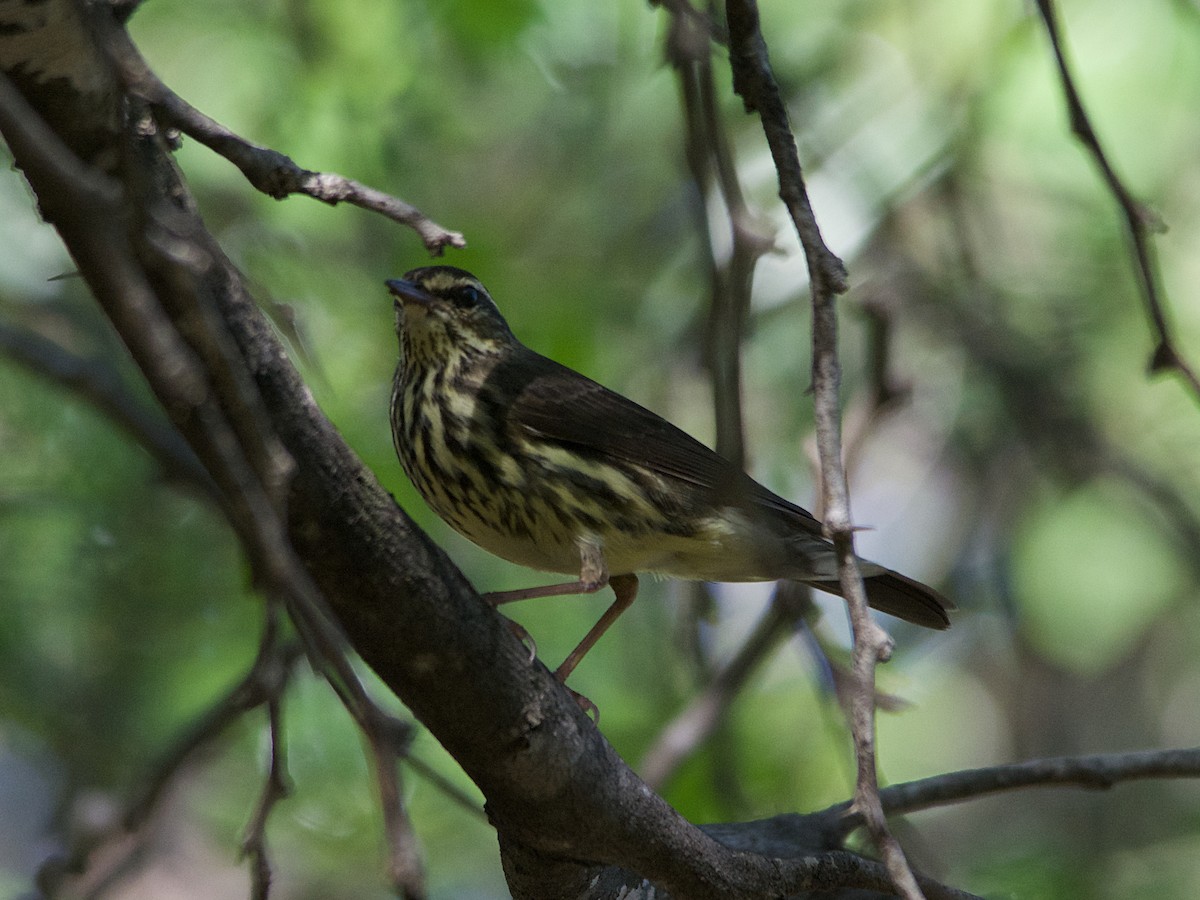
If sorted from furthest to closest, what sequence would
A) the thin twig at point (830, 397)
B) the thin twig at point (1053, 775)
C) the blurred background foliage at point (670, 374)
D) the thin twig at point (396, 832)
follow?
the blurred background foliage at point (670, 374) → the thin twig at point (1053, 775) → the thin twig at point (830, 397) → the thin twig at point (396, 832)

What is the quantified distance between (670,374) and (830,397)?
4.57 metres

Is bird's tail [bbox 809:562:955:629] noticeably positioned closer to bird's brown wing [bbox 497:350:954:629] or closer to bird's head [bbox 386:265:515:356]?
bird's brown wing [bbox 497:350:954:629]

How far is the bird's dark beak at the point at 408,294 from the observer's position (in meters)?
4.67

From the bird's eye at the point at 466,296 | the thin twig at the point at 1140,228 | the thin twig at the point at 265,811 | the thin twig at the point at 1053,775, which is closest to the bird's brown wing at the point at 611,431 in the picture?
the bird's eye at the point at 466,296

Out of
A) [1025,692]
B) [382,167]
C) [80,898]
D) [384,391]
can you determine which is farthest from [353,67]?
[1025,692]

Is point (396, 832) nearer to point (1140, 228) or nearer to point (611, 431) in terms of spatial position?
point (1140, 228)

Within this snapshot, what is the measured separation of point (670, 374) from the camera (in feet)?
23.4

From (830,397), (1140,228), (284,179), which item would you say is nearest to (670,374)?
(1140,228)

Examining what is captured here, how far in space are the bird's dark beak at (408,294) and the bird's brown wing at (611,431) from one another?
15.0 inches

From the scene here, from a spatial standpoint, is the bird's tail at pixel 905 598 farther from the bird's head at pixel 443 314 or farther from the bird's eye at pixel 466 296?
the bird's eye at pixel 466 296

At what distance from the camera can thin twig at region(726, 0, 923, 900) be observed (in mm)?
2312

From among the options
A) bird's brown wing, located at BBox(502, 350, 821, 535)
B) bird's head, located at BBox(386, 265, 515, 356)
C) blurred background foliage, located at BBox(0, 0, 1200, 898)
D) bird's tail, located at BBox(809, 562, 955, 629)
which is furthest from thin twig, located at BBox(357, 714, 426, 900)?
blurred background foliage, located at BBox(0, 0, 1200, 898)

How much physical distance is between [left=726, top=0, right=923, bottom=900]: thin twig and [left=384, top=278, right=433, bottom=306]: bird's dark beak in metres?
1.93

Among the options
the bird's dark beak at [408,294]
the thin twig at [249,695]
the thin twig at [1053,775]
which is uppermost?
the bird's dark beak at [408,294]
